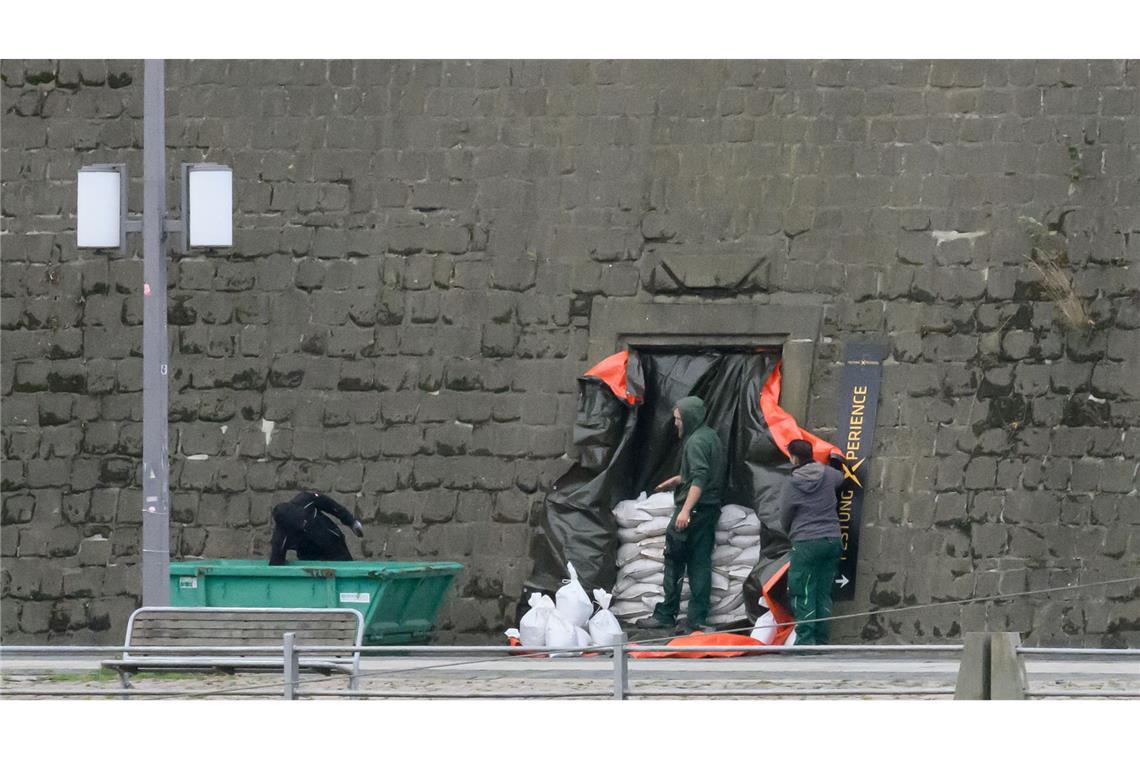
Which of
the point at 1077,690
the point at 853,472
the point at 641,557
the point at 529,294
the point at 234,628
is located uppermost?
the point at 529,294

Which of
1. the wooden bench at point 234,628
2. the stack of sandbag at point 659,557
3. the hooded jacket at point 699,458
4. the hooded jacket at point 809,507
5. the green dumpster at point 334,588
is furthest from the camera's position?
the stack of sandbag at point 659,557

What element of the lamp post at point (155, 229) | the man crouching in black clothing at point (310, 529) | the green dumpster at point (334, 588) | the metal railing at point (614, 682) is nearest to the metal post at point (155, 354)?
the lamp post at point (155, 229)

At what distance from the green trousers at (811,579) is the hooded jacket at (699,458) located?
0.87 m

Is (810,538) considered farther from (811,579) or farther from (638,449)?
(638,449)

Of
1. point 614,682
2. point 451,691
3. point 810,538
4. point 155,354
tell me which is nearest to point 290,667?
point 451,691

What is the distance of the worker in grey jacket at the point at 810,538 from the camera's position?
1425 centimetres

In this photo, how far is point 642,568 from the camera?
15516 mm

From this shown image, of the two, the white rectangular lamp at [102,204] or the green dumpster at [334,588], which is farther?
the green dumpster at [334,588]

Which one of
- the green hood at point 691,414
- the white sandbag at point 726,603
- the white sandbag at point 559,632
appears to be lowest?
the white sandbag at point 559,632

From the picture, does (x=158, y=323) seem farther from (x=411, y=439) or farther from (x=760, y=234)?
(x=760, y=234)

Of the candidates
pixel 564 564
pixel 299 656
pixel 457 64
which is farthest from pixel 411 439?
pixel 299 656

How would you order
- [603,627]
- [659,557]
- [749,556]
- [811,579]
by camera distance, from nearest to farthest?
[811,579], [603,627], [749,556], [659,557]

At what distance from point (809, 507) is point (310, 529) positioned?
389 centimetres

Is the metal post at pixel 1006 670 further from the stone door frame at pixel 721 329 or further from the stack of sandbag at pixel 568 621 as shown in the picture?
the stone door frame at pixel 721 329
